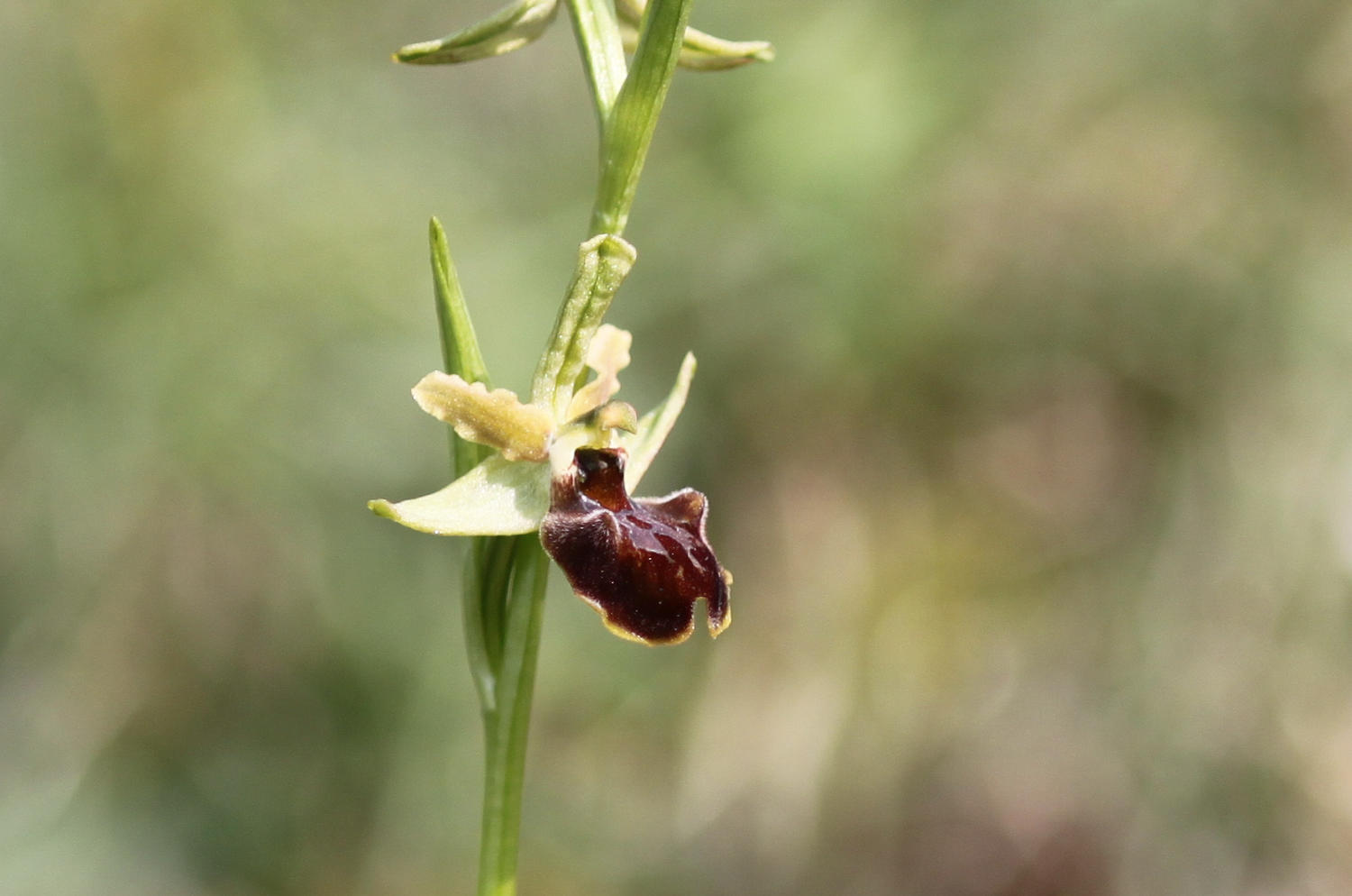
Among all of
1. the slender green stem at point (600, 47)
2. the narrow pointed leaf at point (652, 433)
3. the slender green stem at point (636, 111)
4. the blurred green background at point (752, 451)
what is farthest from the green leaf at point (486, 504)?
the blurred green background at point (752, 451)

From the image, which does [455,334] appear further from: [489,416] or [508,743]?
[508,743]

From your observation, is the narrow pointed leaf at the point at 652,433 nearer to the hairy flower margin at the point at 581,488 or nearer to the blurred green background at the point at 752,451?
the hairy flower margin at the point at 581,488

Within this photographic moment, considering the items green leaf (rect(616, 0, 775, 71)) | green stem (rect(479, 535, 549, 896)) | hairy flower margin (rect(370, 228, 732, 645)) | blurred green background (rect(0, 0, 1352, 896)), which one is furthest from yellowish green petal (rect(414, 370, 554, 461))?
blurred green background (rect(0, 0, 1352, 896))

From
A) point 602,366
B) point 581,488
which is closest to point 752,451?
point 602,366

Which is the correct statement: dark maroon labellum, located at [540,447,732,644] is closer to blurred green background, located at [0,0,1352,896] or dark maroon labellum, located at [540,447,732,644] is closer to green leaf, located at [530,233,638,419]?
green leaf, located at [530,233,638,419]

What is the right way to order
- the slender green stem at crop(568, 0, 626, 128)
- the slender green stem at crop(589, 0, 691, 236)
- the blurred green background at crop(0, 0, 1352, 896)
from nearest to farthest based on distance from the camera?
the slender green stem at crop(589, 0, 691, 236) < the slender green stem at crop(568, 0, 626, 128) < the blurred green background at crop(0, 0, 1352, 896)
